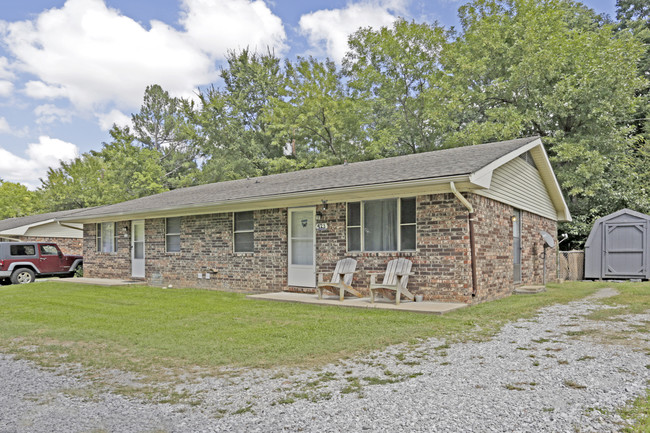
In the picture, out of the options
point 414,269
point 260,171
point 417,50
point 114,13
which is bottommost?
point 414,269

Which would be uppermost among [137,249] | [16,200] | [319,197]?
[16,200]

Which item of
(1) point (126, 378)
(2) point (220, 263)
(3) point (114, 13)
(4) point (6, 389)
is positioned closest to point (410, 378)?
(1) point (126, 378)

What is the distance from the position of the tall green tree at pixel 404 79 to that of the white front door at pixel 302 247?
1285 centimetres

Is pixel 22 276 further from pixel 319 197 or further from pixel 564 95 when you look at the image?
pixel 564 95

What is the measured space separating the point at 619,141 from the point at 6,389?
21115 millimetres

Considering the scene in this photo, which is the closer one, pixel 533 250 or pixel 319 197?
pixel 319 197

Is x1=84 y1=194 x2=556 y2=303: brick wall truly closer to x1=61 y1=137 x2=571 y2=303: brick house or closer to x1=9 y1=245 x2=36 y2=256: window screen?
x1=61 y1=137 x2=571 y2=303: brick house

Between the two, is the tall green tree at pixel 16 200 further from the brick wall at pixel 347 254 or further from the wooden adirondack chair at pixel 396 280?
the wooden adirondack chair at pixel 396 280

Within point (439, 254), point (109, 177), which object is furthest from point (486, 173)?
point (109, 177)

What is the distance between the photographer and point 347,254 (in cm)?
1021

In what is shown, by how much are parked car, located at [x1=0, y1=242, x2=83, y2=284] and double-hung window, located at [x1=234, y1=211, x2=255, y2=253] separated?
→ 9724mm

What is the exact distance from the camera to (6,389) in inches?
164

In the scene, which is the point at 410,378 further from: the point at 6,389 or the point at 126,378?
the point at 6,389

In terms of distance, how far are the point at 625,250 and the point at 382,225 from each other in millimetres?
10091
